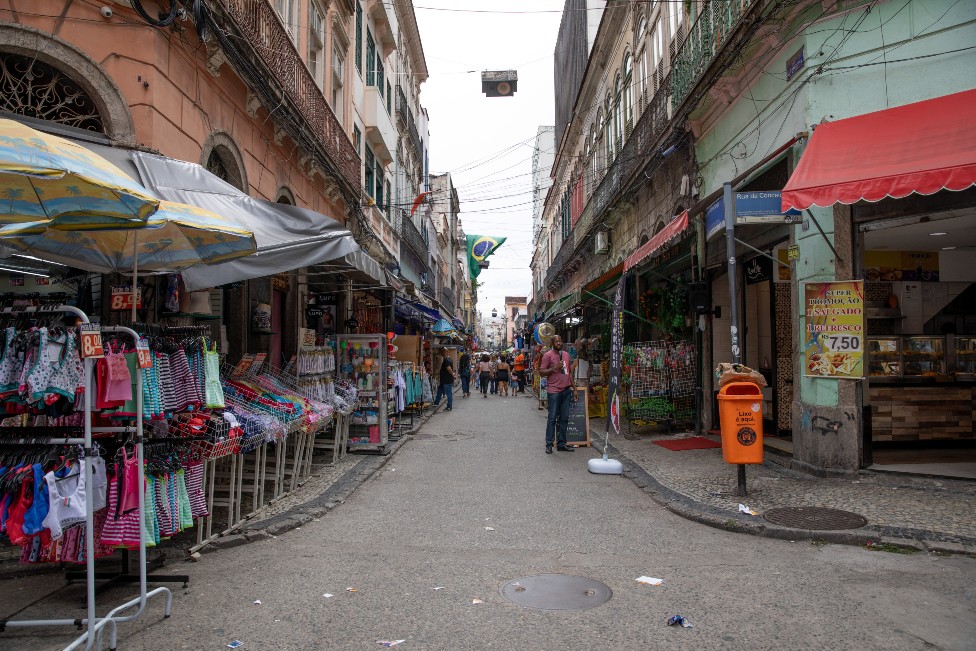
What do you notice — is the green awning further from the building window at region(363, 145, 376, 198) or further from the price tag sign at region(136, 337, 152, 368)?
the price tag sign at region(136, 337, 152, 368)

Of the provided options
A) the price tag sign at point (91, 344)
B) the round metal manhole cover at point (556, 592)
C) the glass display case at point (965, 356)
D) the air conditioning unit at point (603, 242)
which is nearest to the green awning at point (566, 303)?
the air conditioning unit at point (603, 242)

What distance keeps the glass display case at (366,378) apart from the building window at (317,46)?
305 inches

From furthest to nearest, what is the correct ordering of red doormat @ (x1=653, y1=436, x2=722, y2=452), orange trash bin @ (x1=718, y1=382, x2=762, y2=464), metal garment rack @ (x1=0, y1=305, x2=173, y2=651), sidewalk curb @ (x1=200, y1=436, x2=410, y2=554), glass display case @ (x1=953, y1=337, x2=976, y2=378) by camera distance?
red doormat @ (x1=653, y1=436, x2=722, y2=452)
glass display case @ (x1=953, y1=337, x2=976, y2=378)
orange trash bin @ (x1=718, y1=382, x2=762, y2=464)
sidewalk curb @ (x1=200, y1=436, x2=410, y2=554)
metal garment rack @ (x1=0, y1=305, x2=173, y2=651)

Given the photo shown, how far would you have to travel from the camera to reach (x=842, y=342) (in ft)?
25.6

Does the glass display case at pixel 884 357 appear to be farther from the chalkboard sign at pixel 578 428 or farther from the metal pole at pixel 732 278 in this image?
the chalkboard sign at pixel 578 428

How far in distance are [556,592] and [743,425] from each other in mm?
3354

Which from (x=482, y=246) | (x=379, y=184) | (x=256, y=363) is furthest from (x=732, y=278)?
(x=482, y=246)

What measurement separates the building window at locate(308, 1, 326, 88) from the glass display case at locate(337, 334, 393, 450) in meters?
7.74

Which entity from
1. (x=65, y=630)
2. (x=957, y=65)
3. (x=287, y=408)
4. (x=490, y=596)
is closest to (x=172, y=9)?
(x=287, y=408)

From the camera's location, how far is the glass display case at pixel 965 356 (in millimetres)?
9469

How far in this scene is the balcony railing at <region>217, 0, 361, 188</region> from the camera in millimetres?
10102

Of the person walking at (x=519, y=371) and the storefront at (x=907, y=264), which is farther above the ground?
the storefront at (x=907, y=264)

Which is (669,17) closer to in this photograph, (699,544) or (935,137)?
(935,137)

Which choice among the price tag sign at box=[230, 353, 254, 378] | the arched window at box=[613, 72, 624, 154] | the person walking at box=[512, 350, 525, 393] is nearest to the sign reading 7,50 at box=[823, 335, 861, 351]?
the price tag sign at box=[230, 353, 254, 378]
